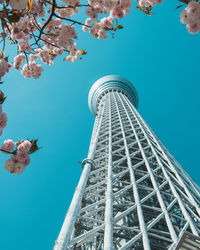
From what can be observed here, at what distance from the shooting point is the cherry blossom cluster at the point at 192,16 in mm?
2160

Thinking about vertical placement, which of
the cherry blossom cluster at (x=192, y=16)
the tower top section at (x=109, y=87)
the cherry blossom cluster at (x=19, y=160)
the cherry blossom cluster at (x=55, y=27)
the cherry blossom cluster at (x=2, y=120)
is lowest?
the cherry blossom cluster at (x=19, y=160)

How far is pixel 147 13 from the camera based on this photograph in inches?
145

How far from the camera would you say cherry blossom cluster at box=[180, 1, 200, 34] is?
85.0 inches

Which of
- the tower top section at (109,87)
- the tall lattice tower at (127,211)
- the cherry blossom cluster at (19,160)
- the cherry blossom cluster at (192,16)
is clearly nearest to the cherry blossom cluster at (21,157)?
the cherry blossom cluster at (19,160)

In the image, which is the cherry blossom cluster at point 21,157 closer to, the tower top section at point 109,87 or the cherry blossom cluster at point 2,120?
the cherry blossom cluster at point 2,120

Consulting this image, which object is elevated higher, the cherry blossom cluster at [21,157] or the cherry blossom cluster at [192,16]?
the cherry blossom cluster at [192,16]

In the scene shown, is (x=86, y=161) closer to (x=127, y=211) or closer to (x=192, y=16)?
(x=127, y=211)

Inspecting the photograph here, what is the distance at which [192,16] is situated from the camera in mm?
2213

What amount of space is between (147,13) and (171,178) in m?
11.1

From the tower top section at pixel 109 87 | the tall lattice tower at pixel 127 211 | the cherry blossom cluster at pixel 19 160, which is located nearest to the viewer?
the cherry blossom cluster at pixel 19 160

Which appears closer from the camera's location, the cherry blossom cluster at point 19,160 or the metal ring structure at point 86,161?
the cherry blossom cluster at point 19,160

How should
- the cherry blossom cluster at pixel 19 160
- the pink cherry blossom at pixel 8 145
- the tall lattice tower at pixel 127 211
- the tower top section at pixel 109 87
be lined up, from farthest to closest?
the tower top section at pixel 109 87, the tall lattice tower at pixel 127 211, the pink cherry blossom at pixel 8 145, the cherry blossom cluster at pixel 19 160

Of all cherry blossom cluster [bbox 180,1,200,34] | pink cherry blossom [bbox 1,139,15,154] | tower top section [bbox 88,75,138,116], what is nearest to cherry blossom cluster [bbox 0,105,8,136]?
pink cherry blossom [bbox 1,139,15,154]

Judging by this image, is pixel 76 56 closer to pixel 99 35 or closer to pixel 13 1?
pixel 99 35
